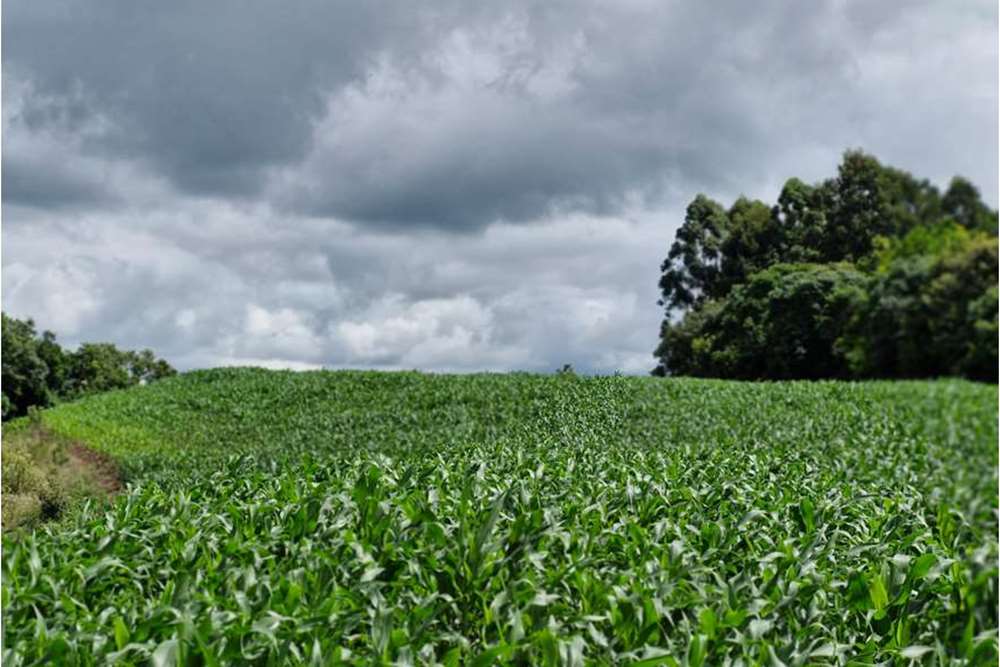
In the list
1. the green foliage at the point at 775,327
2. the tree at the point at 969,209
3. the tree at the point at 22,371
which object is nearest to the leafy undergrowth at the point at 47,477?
the green foliage at the point at 775,327

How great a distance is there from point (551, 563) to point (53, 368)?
3741cm

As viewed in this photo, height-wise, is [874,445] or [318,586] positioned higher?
[874,445]

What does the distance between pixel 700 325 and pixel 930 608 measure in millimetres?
1768

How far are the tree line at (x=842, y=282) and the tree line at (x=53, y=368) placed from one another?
107 ft

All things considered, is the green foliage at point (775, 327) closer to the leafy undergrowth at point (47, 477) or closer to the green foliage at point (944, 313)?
the green foliage at point (944, 313)

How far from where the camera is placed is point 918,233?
2.28 meters

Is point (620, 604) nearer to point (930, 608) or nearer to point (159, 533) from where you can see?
point (930, 608)

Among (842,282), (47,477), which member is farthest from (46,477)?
(842,282)

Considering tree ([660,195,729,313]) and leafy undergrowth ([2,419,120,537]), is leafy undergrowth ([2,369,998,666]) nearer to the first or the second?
tree ([660,195,729,313])

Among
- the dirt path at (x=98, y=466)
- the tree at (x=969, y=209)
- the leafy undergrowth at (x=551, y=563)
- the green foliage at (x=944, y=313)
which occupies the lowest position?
the dirt path at (x=98, y=466)

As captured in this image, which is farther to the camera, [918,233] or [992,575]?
[992,575]

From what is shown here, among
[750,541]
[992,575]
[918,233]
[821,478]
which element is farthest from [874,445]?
[918,233]

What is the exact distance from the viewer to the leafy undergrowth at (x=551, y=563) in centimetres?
319

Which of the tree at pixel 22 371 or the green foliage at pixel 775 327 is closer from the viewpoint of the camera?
the green foliage at pixel 775 327
